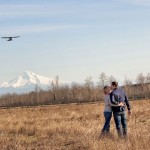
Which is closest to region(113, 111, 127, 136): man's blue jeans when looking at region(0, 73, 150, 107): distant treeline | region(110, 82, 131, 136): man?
region(110, 82, 131, 136): man

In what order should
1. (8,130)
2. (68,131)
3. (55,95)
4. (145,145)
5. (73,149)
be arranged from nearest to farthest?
(145,145)
(73,149)
(68,131)
(8,130)
(55,95)

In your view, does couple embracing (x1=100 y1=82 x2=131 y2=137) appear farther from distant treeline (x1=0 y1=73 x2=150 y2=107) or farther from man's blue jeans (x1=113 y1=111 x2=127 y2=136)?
distant treeline (x1=0 y1=73 x2=150 y2=107)

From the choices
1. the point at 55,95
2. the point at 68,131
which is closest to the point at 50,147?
the point at 68,131

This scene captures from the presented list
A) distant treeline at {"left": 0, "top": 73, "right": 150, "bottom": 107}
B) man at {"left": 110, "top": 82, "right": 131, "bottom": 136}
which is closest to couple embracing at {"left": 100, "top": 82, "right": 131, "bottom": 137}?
man at {"left": 110, "top": 82, "right": 131, "bottom": 136}

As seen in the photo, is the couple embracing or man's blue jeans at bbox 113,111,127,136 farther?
the couple embracing

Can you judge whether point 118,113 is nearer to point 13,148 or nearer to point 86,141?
point 86,141

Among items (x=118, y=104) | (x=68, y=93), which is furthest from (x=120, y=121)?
(x=68, y=93)

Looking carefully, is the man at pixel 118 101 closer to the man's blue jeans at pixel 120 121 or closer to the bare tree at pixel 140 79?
the man's blue jeans at pixel 120 121

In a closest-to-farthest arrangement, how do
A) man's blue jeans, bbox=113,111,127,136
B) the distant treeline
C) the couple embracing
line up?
1. man's blue jeans, bbox=113,111,127,136
2. the couple embracing
3. the distant treeline

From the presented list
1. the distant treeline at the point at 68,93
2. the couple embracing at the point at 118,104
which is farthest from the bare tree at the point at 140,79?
the couple embracing at the point at 118,104

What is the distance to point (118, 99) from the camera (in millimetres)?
13609

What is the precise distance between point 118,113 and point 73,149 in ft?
8.53

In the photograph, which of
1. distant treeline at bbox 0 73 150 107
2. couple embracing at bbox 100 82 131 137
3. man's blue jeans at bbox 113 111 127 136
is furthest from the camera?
distant treeline at bbox 0 73 150 107

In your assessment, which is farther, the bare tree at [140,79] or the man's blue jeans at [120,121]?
the bare tree at [140,79]
